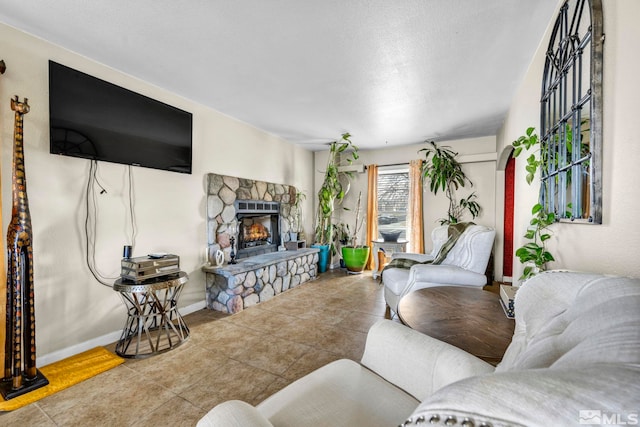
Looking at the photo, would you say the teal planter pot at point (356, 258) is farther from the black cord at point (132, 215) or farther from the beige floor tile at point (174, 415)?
the beige floor tile at point (174, 415)

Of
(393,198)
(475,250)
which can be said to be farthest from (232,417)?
(393,198)

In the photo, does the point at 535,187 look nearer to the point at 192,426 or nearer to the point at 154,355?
the point at 192,426

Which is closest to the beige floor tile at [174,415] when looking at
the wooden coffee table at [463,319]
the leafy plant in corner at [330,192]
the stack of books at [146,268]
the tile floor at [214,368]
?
the tile floor at [214,368]

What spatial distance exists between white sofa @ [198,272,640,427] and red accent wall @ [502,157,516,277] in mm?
3875

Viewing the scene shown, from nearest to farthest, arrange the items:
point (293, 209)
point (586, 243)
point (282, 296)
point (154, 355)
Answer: point (586, 243) → point (154, 355) → point (282, 296) → point (293, 209)

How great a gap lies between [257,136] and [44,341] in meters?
3.19

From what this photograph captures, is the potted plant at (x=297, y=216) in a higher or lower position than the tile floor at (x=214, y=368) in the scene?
higher

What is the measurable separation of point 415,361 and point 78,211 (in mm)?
2676

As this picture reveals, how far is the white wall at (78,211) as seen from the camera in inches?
76.0

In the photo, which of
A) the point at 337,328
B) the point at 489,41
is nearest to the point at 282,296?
the point at 337,328

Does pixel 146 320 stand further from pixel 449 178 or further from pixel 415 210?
pixel 449 178

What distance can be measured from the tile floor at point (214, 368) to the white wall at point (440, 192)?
97.6 inches

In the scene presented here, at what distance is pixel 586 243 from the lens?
3.92 feet

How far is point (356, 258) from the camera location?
4934 mm
